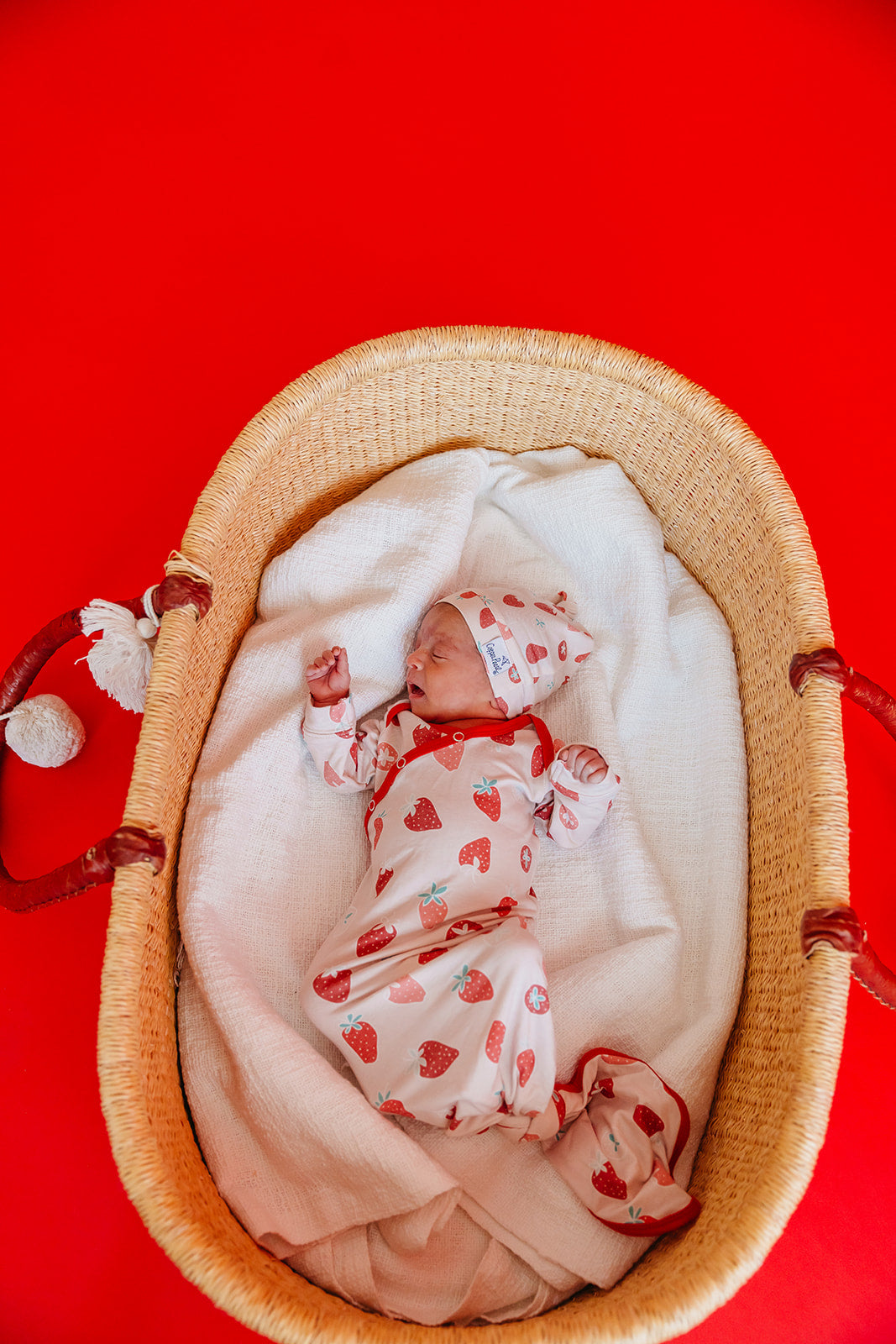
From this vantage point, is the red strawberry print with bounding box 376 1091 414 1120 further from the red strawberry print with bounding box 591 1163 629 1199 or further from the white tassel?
the white tassel

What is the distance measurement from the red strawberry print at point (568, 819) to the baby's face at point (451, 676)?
189 millimetres

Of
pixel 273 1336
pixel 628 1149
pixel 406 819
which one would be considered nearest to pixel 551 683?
pixel 406 819

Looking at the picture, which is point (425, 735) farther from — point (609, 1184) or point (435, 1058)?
point (609, 1184)

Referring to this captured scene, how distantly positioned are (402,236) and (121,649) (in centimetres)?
137

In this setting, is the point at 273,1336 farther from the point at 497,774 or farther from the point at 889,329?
the point at 889,329

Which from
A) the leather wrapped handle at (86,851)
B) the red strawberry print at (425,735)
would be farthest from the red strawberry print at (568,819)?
the leather wrapped handle at (86,851)

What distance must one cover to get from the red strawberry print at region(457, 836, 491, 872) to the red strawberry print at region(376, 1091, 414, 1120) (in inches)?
12.9

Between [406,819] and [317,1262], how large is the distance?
0.58 meters

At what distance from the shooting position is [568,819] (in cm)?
148

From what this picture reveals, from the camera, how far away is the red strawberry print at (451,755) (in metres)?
1.47

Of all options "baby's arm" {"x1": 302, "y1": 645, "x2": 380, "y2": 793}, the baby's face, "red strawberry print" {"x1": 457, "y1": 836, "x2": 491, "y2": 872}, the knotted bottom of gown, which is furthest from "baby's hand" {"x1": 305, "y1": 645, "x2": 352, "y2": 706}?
the knotted bottom of gown

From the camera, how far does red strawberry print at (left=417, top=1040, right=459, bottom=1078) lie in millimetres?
1246

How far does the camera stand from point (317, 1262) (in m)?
1.20

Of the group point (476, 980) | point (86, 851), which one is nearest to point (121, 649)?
point (86, 851)
